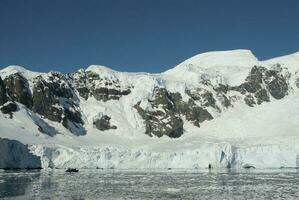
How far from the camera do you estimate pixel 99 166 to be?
11450 centimetres

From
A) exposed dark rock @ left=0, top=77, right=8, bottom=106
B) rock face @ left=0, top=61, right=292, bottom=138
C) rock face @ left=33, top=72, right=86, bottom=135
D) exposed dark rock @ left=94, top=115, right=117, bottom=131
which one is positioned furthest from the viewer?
exposed dark rock @ left=94, top=115, right=117, bottom=131

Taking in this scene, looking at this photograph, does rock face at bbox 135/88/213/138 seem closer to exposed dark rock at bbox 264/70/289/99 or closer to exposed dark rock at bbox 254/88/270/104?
exposed dark rock at bbox 254/88/270/104

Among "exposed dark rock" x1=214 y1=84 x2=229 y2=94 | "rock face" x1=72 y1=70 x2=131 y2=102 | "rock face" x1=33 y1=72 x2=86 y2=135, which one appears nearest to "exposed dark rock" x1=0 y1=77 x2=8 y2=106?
"rock face" x1=33 y1=72 x2=86 y2=135

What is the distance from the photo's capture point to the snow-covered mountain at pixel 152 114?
4510 inches

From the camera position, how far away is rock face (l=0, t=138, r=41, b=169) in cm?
10688

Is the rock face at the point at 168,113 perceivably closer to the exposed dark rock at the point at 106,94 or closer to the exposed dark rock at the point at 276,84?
the exposed dark rock at the point at 106,94

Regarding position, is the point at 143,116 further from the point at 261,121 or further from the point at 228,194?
the point at 228,194

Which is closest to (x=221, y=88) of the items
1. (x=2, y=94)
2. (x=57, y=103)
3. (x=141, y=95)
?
(x=141, y=95)

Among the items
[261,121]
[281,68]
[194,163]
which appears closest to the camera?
[194,163]

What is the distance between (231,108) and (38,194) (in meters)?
133

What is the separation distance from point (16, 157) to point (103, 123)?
59.3 meters

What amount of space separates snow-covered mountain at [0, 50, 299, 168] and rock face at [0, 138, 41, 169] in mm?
1852

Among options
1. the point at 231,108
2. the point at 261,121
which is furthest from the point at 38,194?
the point at 231,108

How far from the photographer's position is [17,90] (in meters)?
162
